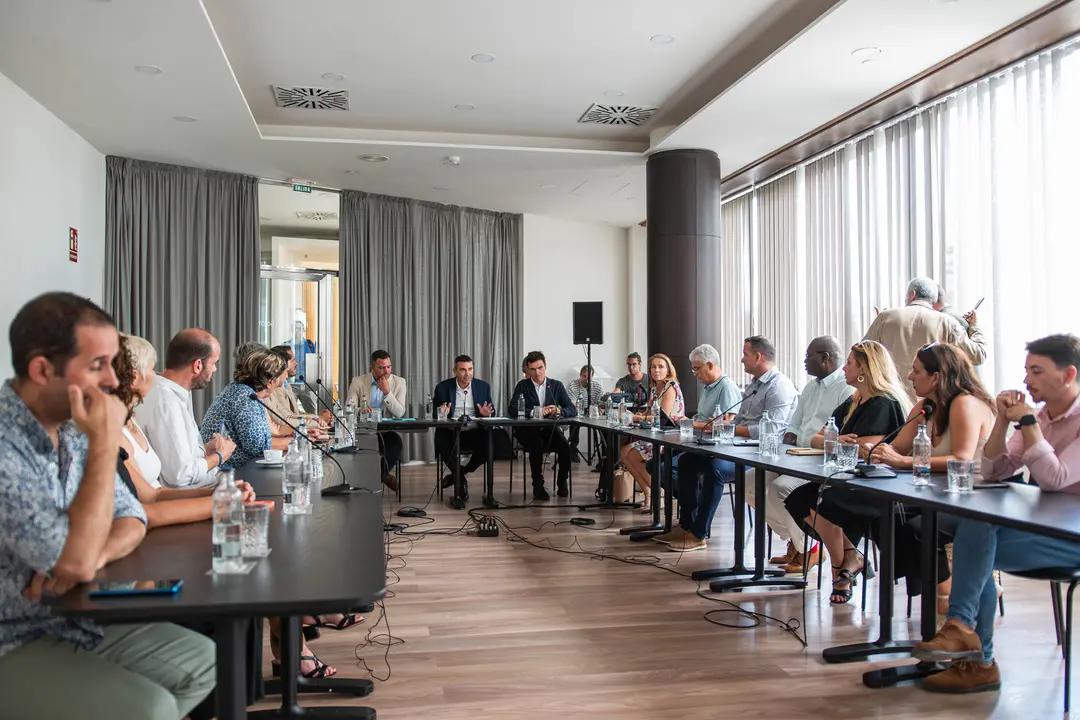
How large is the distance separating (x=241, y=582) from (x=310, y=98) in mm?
5708

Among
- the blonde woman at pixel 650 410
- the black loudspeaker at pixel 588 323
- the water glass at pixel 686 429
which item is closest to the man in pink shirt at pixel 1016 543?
the water glass at pixel 686 429

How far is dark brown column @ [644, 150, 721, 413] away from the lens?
724 cm

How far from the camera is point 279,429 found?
17.4 ft

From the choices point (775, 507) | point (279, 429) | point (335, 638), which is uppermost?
point (279, 429)

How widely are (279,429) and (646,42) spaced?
3.48 m

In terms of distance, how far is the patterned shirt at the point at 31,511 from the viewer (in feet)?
5.12

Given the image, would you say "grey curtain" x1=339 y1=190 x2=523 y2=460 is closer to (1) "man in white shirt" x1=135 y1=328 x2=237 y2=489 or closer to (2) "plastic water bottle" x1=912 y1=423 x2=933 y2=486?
(1) "man in white shirt" x1=135 y1=328 x2=237 y2=489

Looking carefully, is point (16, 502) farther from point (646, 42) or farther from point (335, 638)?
point (646, 42)

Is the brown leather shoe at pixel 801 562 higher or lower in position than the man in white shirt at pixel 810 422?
lower

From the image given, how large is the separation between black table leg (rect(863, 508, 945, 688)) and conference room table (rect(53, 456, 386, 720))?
1859 millimetres

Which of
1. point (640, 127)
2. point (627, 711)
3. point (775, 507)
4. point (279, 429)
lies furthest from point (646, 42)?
point (627, 711)

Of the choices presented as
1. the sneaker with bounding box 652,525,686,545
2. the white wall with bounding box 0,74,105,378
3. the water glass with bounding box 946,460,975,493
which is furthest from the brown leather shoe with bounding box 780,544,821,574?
the white wall with bounding box 0,74,105,378

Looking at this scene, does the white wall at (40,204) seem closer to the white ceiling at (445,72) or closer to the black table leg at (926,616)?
the white ceiling at (445,72)

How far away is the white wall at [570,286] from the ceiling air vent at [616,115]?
336 cm
